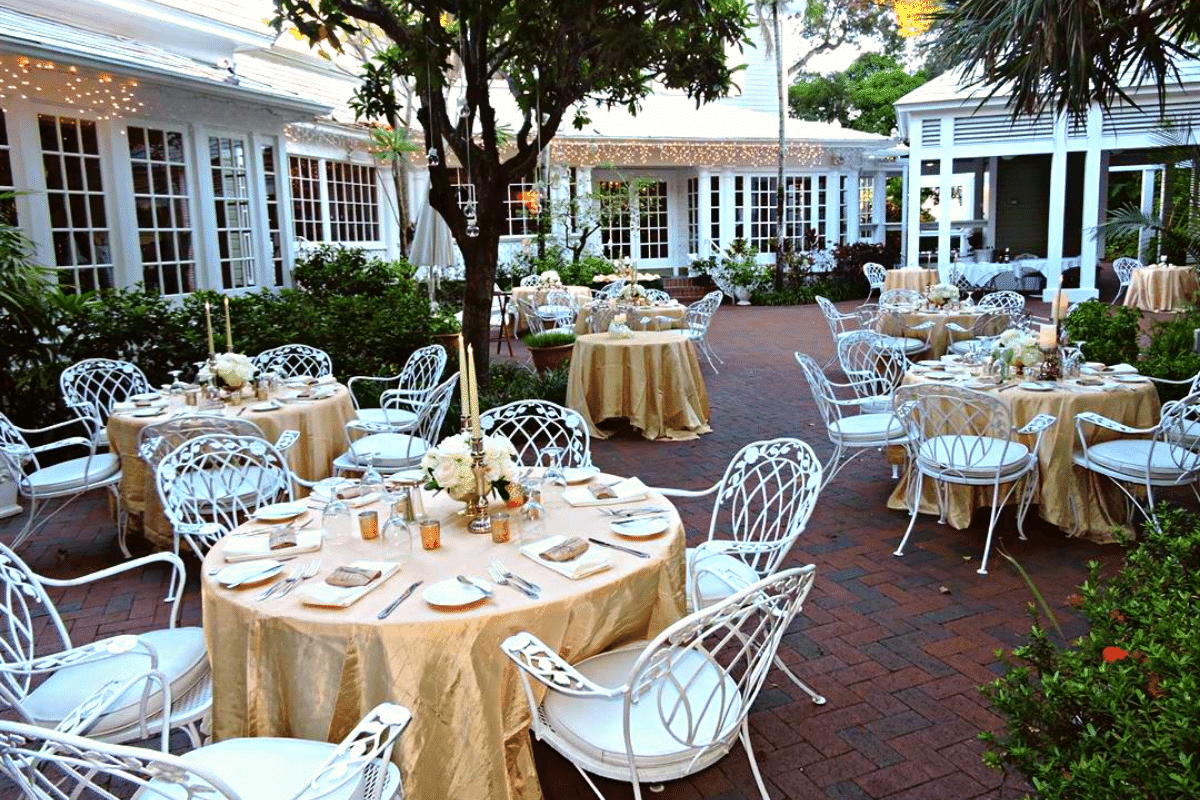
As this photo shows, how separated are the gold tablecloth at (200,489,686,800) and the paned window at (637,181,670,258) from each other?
18.2 m

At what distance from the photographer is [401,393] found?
676cm

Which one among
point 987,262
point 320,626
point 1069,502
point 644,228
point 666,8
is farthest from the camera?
point 644,228

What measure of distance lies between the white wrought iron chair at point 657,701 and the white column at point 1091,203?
1549cm

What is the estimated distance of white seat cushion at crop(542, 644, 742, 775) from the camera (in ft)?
7.76

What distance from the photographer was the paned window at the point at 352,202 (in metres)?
15.9

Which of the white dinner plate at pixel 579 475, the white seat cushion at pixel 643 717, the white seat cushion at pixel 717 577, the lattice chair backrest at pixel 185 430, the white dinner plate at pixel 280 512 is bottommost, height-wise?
the white seat cushion at pixel 643 717

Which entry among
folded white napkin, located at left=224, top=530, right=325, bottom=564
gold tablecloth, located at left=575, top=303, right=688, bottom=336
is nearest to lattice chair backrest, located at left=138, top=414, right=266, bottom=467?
folded white napkin, located at left=224, top=530, right=325, bottom=564

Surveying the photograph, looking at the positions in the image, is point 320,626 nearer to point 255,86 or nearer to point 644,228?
point 255,86

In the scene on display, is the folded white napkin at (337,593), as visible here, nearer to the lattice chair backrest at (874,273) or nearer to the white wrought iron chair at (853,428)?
the white wrought iron chair at (853,428)

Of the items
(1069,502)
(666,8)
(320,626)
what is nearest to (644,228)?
(666,8)

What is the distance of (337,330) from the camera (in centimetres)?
822

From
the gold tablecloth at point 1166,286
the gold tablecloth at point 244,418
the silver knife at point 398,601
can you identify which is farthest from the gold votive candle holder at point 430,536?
the gold tablecloth at point 1166,286

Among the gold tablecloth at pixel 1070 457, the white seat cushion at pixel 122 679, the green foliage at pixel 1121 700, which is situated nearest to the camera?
the green foliage at pixel 1121 700

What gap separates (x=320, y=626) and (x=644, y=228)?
19.0 meters
